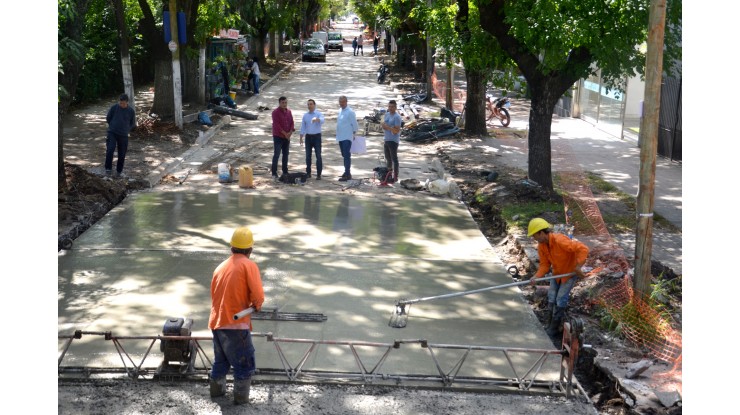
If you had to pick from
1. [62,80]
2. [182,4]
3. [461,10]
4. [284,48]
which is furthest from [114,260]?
[284,48]

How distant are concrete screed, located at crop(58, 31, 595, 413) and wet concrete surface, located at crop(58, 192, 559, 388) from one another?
0.02 meters

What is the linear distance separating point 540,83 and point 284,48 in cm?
4958

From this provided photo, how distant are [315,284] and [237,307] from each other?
3.60 meters

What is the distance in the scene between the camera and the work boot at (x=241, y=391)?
6.25 m

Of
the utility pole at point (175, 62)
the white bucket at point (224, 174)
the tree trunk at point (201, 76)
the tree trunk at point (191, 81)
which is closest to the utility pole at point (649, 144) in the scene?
the white bucket at point (224, 174)

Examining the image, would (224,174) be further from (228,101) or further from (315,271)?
(228,101)

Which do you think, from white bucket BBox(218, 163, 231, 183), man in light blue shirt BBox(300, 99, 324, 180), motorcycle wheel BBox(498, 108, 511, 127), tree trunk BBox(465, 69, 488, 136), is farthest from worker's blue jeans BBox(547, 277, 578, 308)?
motorcycle wheel BBox(498, 108, 511, 127)

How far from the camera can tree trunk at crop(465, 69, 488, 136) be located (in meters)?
21.4

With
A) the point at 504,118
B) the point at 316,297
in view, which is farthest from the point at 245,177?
the point at 504,118

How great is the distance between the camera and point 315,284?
980cm

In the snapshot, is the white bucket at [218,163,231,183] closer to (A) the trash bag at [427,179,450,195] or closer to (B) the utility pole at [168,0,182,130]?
(A) the trash bag at [427,179,450,195]

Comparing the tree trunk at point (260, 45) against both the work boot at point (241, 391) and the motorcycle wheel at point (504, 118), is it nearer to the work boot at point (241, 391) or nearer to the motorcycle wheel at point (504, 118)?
the motorcycle wheel at point (504, 118)

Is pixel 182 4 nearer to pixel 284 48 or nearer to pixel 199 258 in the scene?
pixel 199 258

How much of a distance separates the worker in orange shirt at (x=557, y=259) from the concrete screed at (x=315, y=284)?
317mm
